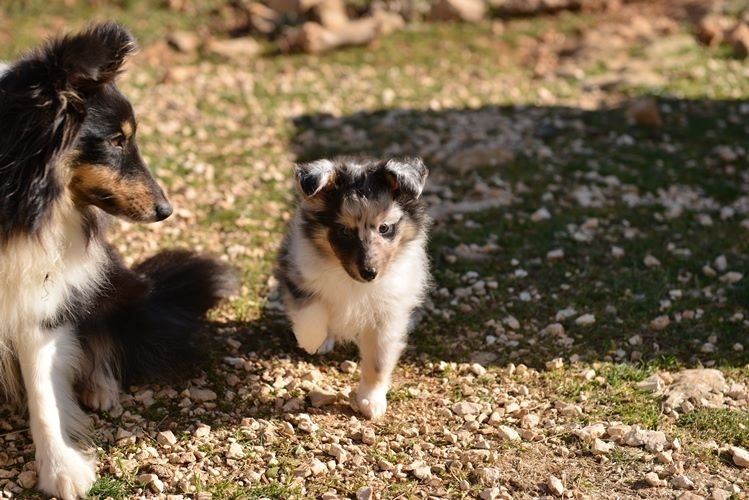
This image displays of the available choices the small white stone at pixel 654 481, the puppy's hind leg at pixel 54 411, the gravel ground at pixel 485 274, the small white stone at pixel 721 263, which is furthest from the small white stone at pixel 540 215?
the puppy's hind leg at pixel 54 411

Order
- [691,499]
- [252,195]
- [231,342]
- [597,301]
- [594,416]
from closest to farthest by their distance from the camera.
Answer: [691,499], [594,416], [231,342], [597,301], [252,195]

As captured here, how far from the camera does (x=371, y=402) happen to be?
4.37 metres

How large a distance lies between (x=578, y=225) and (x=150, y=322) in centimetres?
344

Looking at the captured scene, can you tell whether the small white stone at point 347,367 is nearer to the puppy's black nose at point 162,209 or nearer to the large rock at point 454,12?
the puppy's black nose at point 162,209

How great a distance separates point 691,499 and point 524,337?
167cm

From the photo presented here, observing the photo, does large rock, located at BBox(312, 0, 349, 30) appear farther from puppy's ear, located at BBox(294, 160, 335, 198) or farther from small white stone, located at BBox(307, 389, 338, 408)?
small white stone, located at BBox(307, 389, 338, 408)

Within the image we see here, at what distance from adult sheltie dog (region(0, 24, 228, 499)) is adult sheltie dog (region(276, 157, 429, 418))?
72cm

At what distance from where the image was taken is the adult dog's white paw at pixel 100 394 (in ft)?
14.1

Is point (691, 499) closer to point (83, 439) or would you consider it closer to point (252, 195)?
point (83, 439)

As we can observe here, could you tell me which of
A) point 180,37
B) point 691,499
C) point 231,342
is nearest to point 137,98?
point 180,37

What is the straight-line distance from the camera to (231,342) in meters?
5.00

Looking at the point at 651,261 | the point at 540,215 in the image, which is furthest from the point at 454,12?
the point at 651,261

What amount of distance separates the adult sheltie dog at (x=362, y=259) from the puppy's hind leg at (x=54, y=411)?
1129 millimetres

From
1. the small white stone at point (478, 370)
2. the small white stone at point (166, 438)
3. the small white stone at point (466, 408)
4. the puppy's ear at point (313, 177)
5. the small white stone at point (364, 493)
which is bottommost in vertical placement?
the small white stone at point (478, 370)
